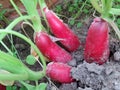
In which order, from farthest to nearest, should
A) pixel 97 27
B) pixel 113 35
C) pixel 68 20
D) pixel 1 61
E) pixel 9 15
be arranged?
pixel 9 15 → pixel 68 20 → pixel 113 35 → pixel 97 27 → pixel 1 61

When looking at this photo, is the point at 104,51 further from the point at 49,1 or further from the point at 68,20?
the point at 49,1

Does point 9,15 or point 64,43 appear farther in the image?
point 9,15

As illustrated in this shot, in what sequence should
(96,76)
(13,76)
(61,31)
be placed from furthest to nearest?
(61,31) < (96,76) < (13,76)

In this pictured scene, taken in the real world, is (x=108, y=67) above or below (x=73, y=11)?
below

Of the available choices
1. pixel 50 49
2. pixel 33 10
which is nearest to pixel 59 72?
pixel 50 49

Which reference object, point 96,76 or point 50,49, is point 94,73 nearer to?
point 96,76

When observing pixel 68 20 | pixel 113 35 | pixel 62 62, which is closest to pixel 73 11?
pixel 68 20

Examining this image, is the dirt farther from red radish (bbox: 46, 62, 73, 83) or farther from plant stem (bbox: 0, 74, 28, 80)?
plant stem (bbox: 0, 74, 28, 80)
